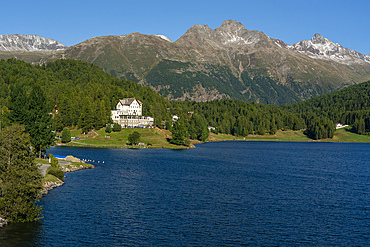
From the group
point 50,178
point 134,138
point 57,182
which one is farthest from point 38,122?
point 134,138

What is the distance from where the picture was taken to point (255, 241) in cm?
4797

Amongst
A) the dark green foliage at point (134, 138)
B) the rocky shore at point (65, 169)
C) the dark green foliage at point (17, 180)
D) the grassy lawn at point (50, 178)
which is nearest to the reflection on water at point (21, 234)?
the dark green foliage at point (17, 180)

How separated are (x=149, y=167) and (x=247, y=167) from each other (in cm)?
3539

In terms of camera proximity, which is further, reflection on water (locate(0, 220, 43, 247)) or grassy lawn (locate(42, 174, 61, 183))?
grassy lawn (locate(42, 174, 61, 183))

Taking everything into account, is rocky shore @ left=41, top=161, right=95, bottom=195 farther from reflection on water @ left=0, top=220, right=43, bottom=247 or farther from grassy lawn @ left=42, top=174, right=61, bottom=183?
reflection on water @ left=0, top=220, right=43, bottom=247

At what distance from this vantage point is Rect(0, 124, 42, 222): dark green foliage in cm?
5166

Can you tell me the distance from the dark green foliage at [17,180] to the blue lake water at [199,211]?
2.05 metres

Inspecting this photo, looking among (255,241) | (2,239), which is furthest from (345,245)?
(2,239)

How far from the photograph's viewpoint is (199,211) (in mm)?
62031

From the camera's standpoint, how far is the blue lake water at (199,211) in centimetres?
4841

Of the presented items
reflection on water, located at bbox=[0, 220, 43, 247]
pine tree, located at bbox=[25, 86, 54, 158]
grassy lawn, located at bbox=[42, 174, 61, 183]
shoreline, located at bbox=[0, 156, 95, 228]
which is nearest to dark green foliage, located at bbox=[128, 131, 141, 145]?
shoreline, located at bbox=[0, 156, 95, 228]

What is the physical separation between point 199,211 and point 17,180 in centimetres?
Answer: 3038

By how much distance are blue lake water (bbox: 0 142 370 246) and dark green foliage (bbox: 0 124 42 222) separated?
2.05 metres

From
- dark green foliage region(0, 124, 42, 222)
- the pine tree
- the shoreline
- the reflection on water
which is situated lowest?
the reflection on water
